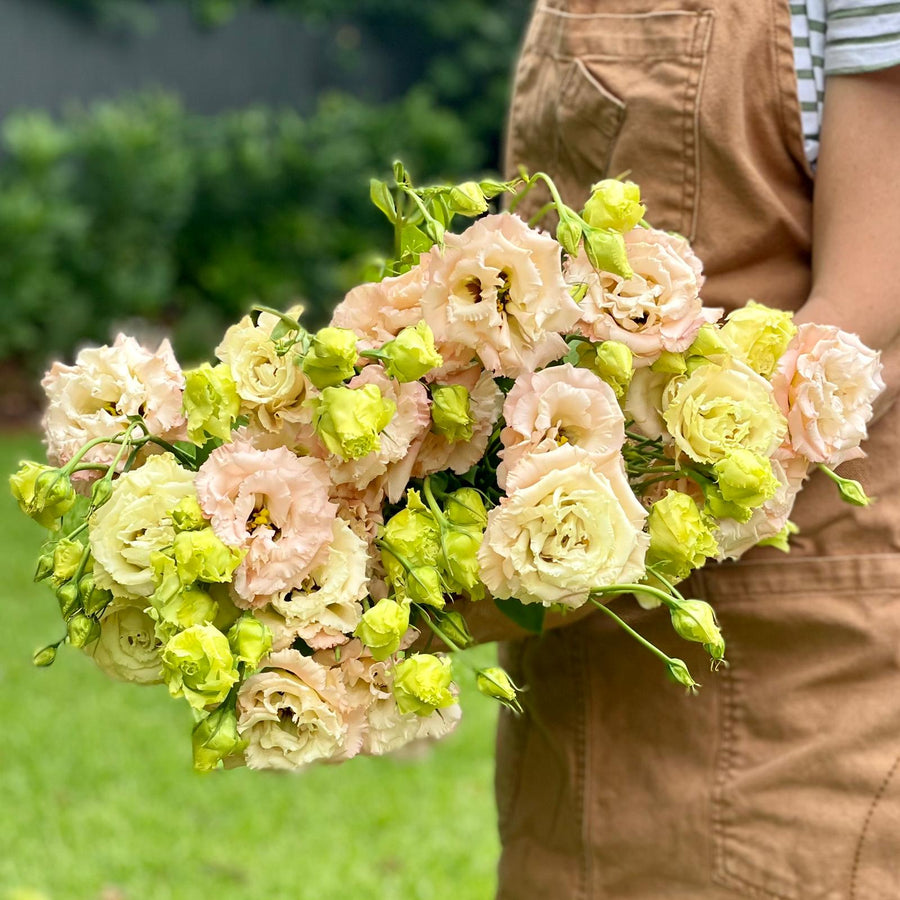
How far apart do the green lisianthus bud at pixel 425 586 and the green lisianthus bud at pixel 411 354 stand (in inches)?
5.3

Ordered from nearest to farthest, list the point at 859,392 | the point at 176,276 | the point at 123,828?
1. the point at 859,392
2. the point at 123,828
3. the point at 176,276

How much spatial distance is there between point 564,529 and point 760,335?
0.80 ft

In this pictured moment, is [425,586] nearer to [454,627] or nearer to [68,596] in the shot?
[454,627]

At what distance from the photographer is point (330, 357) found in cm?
85

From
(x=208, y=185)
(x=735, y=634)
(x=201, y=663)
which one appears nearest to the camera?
(x=201, y=663)

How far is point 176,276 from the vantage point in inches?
278

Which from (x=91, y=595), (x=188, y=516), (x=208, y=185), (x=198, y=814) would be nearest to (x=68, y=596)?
(x=91, y=595)

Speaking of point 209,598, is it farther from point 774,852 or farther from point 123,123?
point 123,123

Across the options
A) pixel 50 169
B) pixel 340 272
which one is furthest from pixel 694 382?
pixel 340 272

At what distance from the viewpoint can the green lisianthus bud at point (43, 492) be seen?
3.00 feet

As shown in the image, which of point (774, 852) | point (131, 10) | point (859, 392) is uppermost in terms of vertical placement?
point (131, 10)

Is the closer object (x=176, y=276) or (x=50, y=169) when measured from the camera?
(x=50, y=169)

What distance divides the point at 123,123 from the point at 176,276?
1.05 m

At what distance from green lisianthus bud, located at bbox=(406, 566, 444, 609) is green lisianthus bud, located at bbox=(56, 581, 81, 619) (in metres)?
A: 0.24
